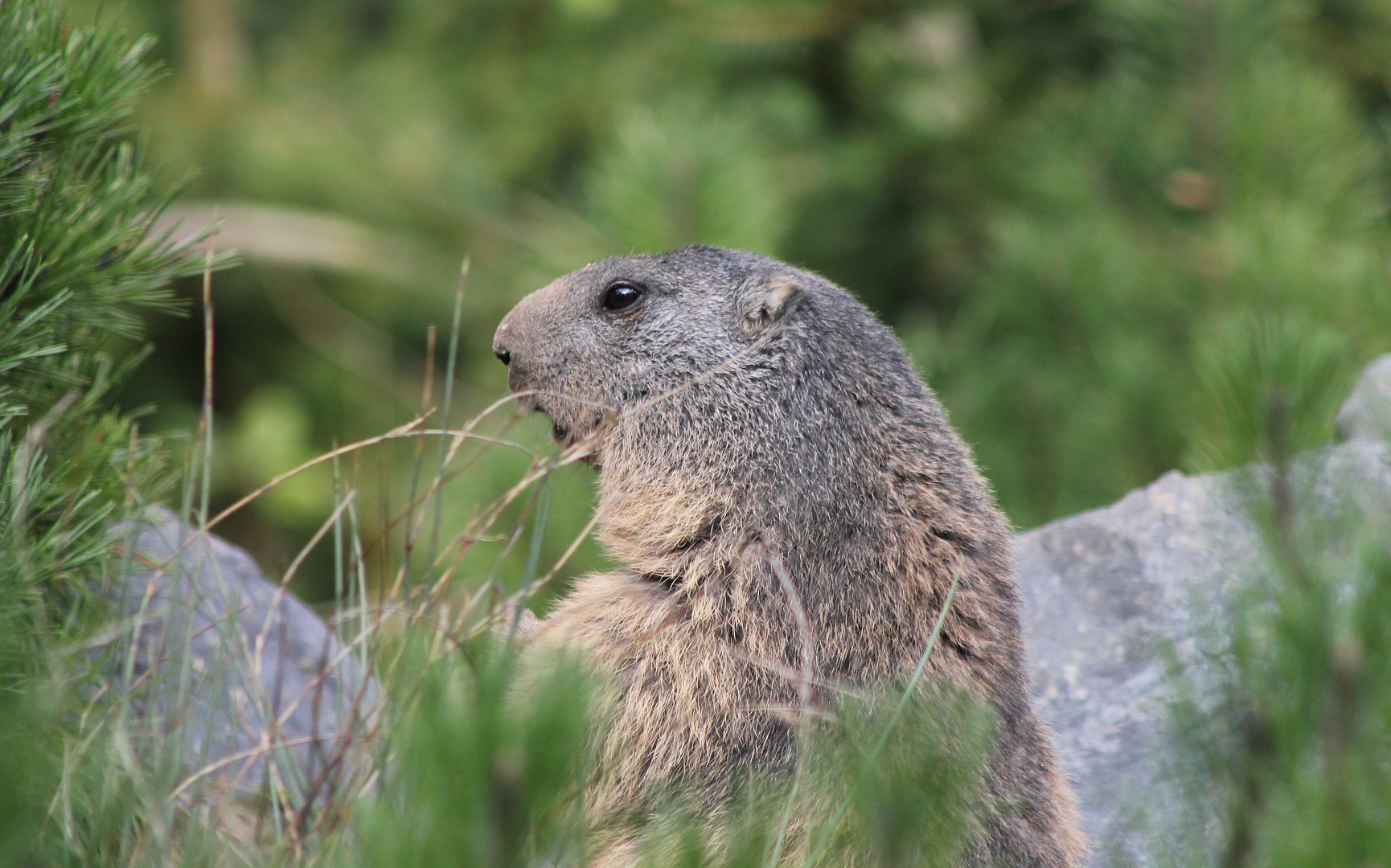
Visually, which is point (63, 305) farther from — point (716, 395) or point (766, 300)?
point (766, 300)

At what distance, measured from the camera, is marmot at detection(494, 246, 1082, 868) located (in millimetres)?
2572

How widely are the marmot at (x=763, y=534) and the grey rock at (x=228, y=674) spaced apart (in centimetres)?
59

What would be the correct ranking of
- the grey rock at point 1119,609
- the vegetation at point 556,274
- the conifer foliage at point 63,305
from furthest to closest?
the grey rock at point 1119,609
the conifer foliage at point 63,305
the vegetation at point 556,274

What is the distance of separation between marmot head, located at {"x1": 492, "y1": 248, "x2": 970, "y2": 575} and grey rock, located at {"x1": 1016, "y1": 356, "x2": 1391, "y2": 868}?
2.81ft

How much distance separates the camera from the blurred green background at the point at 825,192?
17.0 feet

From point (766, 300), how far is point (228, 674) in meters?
1.73

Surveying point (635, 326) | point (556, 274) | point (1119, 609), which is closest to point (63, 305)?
point (635, 326)

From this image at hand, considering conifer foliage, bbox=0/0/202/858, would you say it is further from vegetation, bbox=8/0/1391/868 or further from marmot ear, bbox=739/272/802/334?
marmot ear, bbox=739/272/802/334

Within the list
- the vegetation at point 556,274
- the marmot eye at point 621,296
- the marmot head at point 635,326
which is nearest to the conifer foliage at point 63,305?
the vegetation at point 556,274

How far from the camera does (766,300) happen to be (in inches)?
129

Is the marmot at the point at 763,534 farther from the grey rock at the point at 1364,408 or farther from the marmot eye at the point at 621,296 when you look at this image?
the grey rock at the point at 1364,408

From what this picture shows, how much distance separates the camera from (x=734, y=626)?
2.69 meters

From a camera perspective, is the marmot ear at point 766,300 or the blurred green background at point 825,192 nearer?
the marmot ear at point 766,300

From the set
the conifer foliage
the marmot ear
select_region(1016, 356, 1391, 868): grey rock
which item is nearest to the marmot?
the marmot ear
